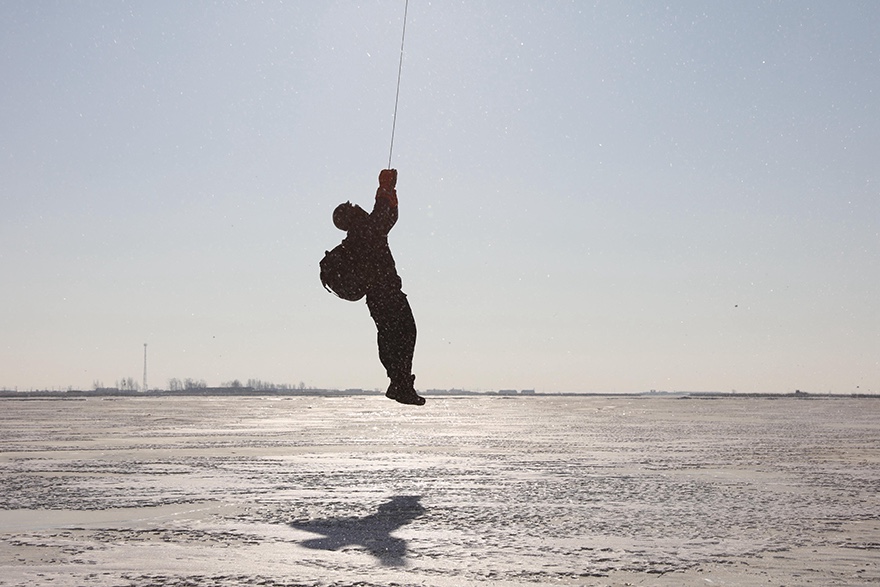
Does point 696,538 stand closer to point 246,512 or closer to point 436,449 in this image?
point 246,512

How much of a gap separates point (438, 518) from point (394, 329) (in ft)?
8.58

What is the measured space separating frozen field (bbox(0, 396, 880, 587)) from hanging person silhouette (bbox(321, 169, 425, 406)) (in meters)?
1.62

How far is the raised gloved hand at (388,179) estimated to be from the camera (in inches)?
287

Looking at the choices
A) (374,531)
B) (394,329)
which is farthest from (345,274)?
(374,531)

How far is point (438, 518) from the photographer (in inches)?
352

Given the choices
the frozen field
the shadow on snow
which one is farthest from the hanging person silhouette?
the frozen field

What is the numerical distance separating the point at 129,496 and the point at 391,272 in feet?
17.9

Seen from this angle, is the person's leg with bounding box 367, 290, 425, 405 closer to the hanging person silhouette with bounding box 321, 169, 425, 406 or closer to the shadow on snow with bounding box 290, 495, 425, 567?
the hanging person silhouette with bounding box 321, 169, 425, 406

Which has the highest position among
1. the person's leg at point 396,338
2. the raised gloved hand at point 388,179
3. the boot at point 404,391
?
the raised gloved hand at point 388,179

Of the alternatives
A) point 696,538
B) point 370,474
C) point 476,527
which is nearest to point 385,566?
point 476,527

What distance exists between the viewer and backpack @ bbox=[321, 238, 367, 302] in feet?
23.1

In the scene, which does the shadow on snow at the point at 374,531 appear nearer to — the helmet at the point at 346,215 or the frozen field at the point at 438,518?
the frozen field at the point at 438,518

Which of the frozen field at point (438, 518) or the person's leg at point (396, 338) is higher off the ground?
the person's leg at point (396, 338)

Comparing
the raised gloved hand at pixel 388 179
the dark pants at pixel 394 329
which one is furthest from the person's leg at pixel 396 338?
the raised gloved hand at pixel 388 179
